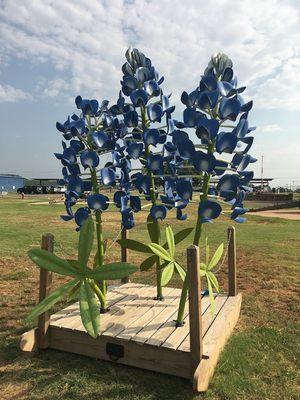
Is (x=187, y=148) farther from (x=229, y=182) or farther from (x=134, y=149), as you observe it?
(x=134, y=149)

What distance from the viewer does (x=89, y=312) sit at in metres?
2.88

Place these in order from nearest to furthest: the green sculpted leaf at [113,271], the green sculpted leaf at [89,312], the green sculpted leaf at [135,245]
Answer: the green sculpted leaf at [89,312] < the green sculpted leaf at [113,271] < the green sculpted leaf at [135,245]

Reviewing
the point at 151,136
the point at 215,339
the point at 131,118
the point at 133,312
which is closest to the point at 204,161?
the point at 151,136

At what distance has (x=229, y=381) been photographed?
10.7ft

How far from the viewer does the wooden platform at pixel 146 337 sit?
10.6 ft

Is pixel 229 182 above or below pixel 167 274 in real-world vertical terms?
above

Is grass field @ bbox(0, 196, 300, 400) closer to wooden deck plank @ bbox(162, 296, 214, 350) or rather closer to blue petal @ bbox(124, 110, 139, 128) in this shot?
wooden deck plank @ bbox(162, 296, 214, 350)

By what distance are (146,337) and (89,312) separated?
30.5 inches

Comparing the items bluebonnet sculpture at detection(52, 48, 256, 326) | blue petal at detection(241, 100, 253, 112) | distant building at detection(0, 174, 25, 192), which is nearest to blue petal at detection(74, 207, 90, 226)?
bluebonnet sculpture at detection(52, 48, 256, 326)

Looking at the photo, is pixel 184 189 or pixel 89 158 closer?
pixel 184 189

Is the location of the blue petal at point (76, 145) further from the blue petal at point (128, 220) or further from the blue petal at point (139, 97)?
the blue petal at point (128, 220)

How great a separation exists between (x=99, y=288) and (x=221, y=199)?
5.51 ft

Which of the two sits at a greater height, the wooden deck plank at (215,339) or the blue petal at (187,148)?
the blue petal at (187,148)

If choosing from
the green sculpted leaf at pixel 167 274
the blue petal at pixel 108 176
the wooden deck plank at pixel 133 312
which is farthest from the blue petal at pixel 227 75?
the wooden deck plank at pixel 133 312
